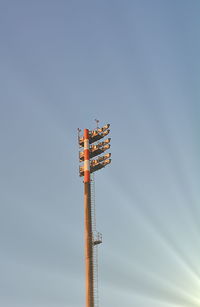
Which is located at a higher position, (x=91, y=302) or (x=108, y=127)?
(x=108, y=127)

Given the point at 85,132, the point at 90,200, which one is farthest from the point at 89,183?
the point at 85,132

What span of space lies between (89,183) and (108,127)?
7.95 m

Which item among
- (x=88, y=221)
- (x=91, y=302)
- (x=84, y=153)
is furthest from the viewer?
(x=84, y=153)

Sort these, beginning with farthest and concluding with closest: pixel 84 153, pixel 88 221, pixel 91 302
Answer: pixel 84 153 → pixel 88 221 → pixel 91 302

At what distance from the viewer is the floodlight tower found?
186ft

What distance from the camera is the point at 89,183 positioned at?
62.8 m

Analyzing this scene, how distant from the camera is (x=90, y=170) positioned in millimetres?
64125

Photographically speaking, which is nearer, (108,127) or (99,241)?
(99,241)

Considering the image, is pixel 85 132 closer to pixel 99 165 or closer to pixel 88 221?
pixel 99 165

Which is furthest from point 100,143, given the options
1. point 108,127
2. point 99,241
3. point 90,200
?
point 99,241

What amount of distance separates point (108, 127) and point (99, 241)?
49.8 feet

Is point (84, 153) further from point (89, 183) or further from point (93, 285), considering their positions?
point (93, 285)

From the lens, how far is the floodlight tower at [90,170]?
186 ft

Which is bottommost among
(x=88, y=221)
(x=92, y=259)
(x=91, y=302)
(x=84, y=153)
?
(x=91, y=302)
